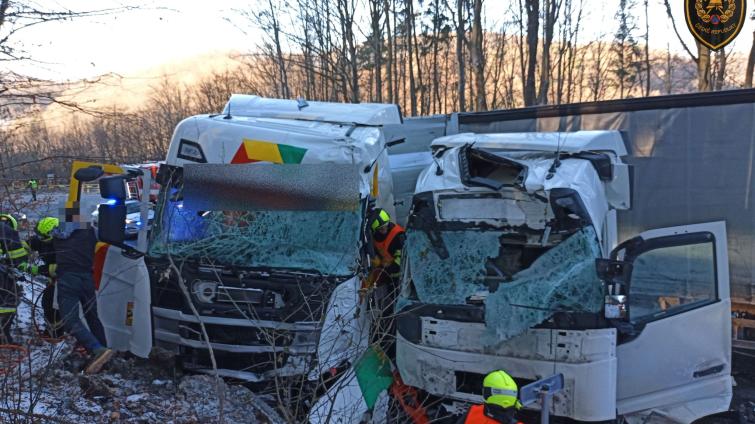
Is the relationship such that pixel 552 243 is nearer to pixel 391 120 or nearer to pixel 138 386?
pixel 391 120

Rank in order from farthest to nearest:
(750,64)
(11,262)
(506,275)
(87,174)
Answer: (750,64) → (87,174) → (11,262) → (506,275)

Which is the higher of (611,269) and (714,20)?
(714,20)

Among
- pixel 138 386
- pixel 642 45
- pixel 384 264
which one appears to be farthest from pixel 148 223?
pixel 642 45

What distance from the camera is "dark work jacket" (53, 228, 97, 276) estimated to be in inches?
201

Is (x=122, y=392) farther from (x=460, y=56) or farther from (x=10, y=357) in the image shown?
(x=460, y=56)

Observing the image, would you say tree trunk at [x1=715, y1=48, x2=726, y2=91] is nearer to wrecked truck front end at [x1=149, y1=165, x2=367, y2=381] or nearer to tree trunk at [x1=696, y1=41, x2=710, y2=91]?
tree trunk at [x1=696, y1=41, x2=710, y2=91]

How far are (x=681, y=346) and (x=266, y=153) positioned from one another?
3.85 meters

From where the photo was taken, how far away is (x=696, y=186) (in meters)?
6.47

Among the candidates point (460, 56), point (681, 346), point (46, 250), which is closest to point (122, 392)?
point (46, 250)

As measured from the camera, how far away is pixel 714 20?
8.88 m

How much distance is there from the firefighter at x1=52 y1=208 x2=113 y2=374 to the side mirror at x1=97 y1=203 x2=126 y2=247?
0.47m

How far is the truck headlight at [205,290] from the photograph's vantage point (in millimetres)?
4613

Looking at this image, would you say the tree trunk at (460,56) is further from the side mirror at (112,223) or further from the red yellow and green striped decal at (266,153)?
the side mirror at (112,223)

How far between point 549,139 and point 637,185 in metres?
2.90
